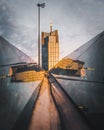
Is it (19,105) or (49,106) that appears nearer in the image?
(19,105)

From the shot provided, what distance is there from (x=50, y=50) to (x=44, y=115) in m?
28.3

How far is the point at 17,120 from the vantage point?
5.81 ft

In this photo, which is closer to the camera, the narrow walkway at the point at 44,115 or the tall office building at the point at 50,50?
the narrow walkway at the point at 44,115

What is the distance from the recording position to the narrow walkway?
6.43 feet

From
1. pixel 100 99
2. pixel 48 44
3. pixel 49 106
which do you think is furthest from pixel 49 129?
pixel 48 44

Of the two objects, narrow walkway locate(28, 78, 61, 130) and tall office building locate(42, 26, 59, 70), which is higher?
tall office building locate(42, 26, 59, 70)

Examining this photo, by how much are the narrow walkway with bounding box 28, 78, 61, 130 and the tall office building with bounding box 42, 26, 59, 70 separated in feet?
86.8

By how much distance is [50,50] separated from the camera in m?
30.2

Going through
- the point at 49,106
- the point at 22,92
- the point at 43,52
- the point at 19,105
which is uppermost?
the point at 43,52

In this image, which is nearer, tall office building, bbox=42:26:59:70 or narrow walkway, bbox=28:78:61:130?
narrow walkway, bbox=28:78:61:130

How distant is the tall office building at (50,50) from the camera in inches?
1158

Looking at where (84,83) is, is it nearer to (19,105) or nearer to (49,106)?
(49,106)

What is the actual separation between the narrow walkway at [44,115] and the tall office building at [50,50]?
86.8 ft

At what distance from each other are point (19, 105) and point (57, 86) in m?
1.24
